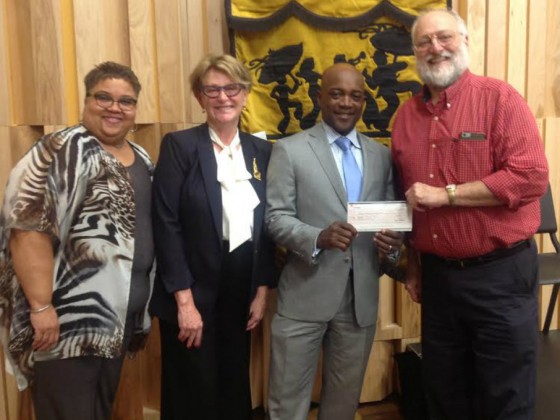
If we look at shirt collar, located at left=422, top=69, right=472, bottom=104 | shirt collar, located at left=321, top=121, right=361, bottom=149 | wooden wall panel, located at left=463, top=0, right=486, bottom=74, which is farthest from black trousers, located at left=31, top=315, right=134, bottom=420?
wooden wall panel, located at left=463, top=0, right=486, bottom=74

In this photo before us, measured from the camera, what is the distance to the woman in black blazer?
1901 millimetres

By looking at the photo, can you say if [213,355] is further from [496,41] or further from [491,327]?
[496,41]

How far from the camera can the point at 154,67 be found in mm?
2484

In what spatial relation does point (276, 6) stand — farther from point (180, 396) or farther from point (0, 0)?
point (180, 396)

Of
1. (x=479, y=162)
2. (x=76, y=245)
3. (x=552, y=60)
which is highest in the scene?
(x=552, y=60)

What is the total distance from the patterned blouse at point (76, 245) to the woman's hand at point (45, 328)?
0.02 meters

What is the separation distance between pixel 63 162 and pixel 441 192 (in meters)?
1.27

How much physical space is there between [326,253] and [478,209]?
1.90 ft

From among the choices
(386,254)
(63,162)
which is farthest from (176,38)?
(386,254)

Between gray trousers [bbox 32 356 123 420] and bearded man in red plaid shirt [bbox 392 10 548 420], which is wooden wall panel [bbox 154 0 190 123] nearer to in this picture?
bearded man in red plaid shirt [bbox 392 10 548 420]

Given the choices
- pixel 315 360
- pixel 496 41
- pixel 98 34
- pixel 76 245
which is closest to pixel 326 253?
pixel 315 360

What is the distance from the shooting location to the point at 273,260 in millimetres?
2135

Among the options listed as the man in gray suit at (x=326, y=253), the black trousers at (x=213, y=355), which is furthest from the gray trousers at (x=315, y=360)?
the black trousers at (x=213, y=355)

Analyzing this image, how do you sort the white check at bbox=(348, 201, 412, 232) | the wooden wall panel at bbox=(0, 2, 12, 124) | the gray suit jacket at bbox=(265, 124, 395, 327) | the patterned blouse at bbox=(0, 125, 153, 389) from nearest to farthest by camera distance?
the patterned blouse at bbox=(0, 125, 153, 389)
the white check at bbox=(348, 201, 412, 232)
the gray suit jacket at bbox=(265, 124, 395, 327)
the wooden wall panel at bbox=(0, 2, 12, 124)
